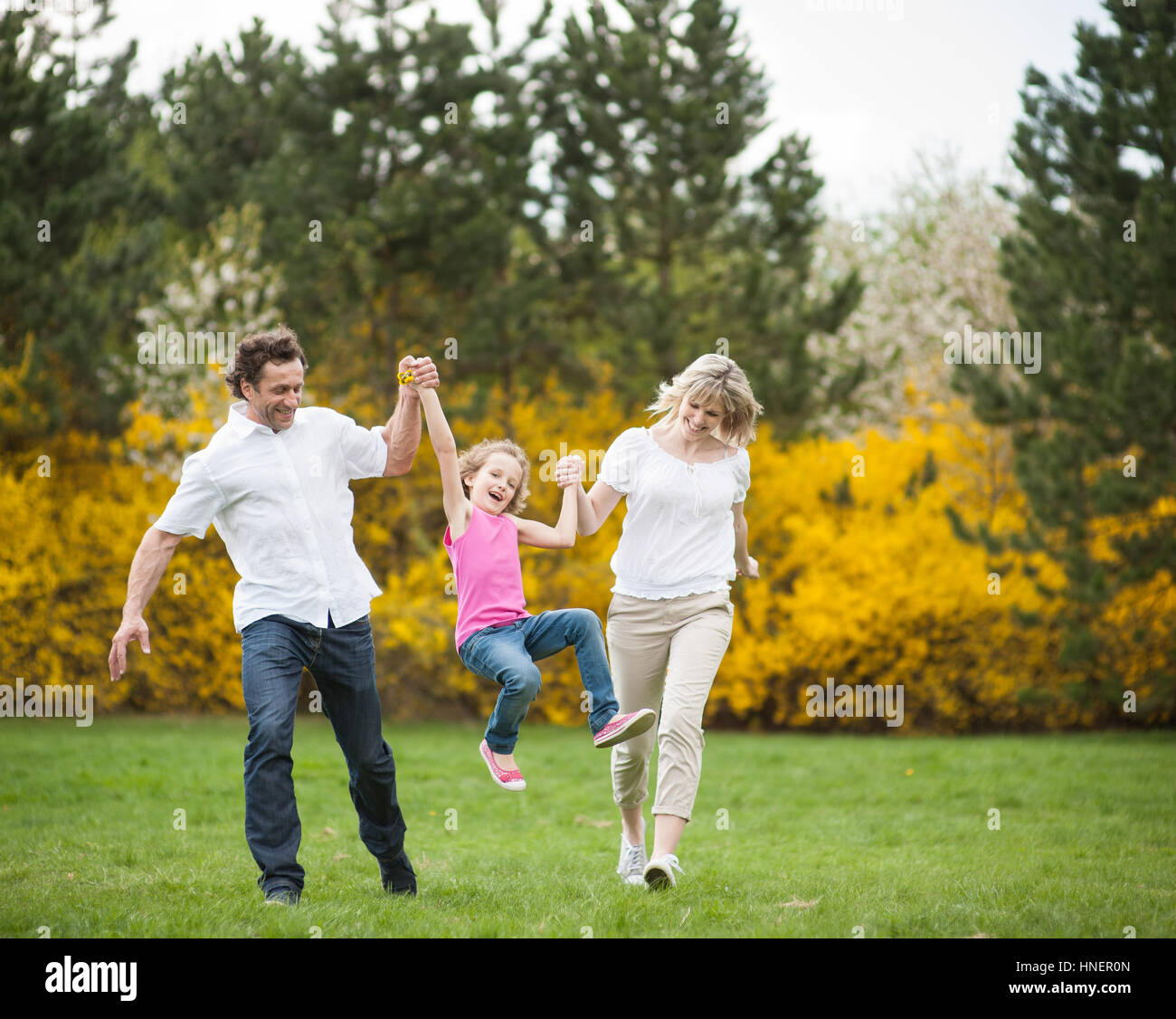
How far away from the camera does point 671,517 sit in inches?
209

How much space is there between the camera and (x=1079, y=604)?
500 inches

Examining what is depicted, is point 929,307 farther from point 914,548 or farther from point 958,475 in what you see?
point 914,548

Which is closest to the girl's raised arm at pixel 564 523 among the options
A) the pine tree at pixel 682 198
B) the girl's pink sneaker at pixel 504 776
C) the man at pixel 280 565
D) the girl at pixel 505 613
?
the girl at pixel 505 613

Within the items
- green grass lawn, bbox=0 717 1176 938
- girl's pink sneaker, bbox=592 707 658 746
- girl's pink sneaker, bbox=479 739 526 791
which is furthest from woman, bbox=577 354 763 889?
A: green grass lawn, bbox=0 717 1176 938

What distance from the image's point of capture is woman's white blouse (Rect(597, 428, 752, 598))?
526 cm

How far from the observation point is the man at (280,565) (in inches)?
178

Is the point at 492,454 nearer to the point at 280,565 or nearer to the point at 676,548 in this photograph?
the point at 676,548

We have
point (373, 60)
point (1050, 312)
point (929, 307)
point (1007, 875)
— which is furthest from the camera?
point (929, 307)

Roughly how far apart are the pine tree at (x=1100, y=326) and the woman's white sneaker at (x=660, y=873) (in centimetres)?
826

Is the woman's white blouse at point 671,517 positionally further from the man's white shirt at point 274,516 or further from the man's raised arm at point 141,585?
the man's raised arm at point 141,585

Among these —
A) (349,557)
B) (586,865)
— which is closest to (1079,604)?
(586,865)

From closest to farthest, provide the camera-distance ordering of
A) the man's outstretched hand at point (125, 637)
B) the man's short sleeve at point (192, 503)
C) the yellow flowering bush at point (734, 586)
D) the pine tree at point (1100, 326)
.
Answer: the man's outstretched hand at point (125, 637) < the man's short sleeve at point (192, 503) < the pine tree at point (1100, 326) < the yellow flowering bush at point (734, 586)
